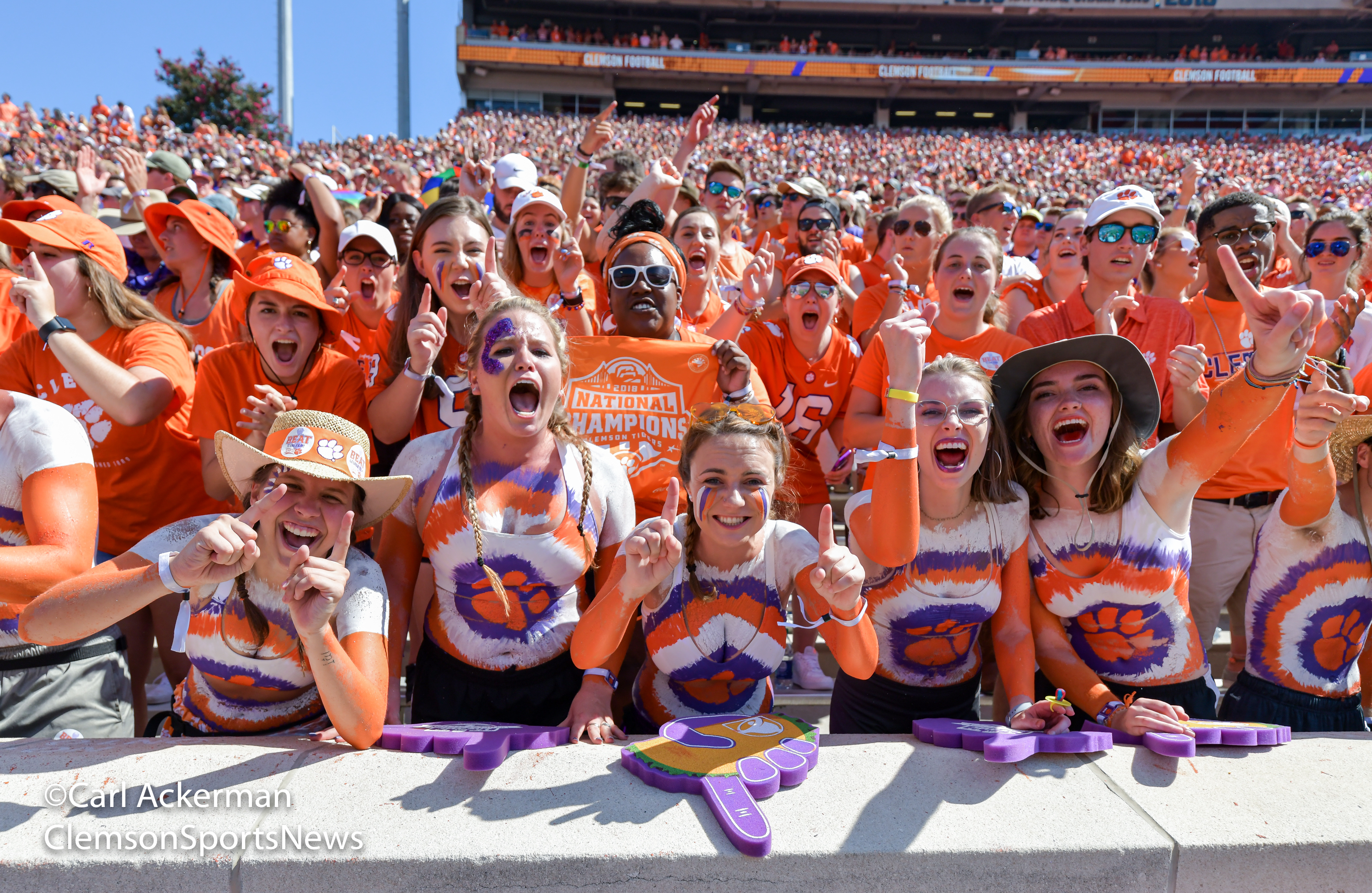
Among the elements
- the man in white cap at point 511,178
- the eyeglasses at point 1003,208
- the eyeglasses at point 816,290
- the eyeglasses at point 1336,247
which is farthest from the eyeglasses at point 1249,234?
the man in white cap at point 511,178

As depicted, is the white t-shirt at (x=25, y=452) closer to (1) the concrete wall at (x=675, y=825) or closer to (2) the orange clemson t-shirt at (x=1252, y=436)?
(1) the concrete wall at (x=675, y=825)

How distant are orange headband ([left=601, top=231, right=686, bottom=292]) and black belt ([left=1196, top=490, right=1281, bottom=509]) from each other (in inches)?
103

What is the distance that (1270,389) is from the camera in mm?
2342

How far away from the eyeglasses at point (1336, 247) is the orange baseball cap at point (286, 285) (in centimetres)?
497

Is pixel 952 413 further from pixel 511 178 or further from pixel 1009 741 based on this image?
pixel 511 178

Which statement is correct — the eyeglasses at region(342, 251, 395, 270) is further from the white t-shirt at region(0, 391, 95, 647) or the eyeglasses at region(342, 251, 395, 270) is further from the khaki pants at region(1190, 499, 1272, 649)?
the khaki pants at region(1190, 499, 1272, 649)

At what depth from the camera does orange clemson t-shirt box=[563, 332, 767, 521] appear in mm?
3215

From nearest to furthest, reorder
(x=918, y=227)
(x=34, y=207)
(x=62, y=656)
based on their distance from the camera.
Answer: (x=62, y=656) < (x=34, y=207) < (x=918, y=227)

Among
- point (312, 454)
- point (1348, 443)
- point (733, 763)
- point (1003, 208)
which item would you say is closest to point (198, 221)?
point (312, 454)

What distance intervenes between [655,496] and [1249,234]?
10.2 ft

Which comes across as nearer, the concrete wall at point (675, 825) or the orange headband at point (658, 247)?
the concrete wall at point (675, 825)

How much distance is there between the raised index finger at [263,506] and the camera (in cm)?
208

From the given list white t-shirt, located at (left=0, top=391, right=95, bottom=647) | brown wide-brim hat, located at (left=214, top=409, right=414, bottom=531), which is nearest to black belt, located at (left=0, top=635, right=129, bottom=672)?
white t-shirt, located at (left=0, top=391, right=95, bottom=647)

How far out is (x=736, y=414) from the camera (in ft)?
8.18
